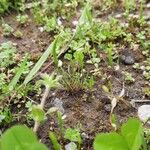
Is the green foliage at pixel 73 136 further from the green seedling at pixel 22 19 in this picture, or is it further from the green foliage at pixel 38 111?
the green seedling at pixel 22 19

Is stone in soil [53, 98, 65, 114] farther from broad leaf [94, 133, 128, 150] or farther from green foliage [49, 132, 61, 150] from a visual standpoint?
broad leaf [94, 133, 128, 150]

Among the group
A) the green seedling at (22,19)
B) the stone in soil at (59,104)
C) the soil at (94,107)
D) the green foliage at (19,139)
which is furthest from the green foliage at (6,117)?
the green seedling at (22,19)

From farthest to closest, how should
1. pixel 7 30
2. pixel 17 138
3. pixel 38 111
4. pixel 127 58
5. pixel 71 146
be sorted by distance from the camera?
pixel 7 30 < pixel 127 58 < pixel 71 146 < pixel 38 111 < pixel 17 138

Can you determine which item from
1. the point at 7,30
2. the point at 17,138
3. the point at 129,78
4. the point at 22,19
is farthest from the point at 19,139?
the point at 22,19

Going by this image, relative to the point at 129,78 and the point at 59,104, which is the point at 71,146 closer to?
the point at 59,104

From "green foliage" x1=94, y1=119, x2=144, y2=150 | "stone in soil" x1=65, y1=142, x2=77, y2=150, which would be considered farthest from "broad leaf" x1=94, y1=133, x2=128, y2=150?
"stone in soil" x1=65, y1=142, x2=77, y2=150

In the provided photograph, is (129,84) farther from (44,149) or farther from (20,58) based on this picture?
(44,149)

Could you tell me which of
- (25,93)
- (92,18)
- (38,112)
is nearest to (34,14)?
(92,18)
